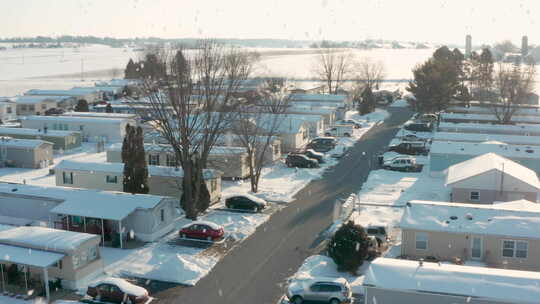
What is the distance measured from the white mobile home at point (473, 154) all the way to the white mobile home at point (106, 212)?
58.3ft

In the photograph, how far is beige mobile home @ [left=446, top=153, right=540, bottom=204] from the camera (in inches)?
1052

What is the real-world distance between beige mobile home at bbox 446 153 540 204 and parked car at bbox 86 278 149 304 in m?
17.3

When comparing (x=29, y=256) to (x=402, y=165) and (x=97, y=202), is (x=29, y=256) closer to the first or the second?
(x=97, y=202)

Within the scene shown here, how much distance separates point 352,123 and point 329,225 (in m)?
29.8

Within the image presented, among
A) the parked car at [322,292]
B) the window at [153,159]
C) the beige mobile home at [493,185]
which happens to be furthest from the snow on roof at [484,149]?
the parked car at [322,292]

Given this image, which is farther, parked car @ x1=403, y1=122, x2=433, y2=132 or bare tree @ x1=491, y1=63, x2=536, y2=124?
parked car @ x1=403, y1=122, x2=433, y2=132

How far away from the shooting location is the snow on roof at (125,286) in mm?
17734

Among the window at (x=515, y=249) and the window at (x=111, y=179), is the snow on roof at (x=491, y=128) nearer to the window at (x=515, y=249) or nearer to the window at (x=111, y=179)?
the window at (x=515, y=249)

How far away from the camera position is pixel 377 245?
885 inches

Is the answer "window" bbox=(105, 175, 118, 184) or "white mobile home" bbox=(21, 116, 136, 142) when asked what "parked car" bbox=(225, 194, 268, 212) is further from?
"white mobile home" bbox=(21, 116, 136, 142)

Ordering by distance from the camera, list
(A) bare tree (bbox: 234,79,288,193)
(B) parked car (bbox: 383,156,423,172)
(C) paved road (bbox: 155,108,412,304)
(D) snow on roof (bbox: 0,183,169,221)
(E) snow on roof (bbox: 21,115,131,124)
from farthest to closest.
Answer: (E) snow on roof (bbox: 21,115,131,124) → (B) parked car (bbox: 383,156,423,172) → (A) bare tree (bbox: 234,79,288,193) → (D) snow on roof (bbox: 0,183,169,221) → (C) paved road (bbox: 155,108,412,304)

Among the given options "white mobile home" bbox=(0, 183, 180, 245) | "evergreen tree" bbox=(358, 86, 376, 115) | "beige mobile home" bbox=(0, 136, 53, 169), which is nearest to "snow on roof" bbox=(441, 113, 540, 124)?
"evergreen tree" bbox=(358, 86, 376, 115)

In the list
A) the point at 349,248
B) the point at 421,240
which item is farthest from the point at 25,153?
the point at 421,240

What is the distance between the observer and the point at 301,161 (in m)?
37.5
